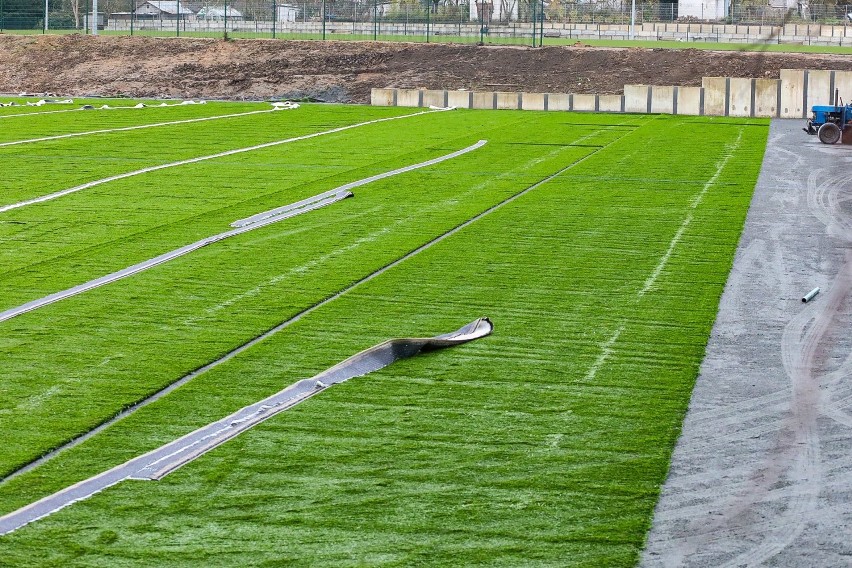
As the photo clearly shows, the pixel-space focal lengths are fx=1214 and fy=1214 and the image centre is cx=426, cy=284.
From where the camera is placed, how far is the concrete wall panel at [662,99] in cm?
4097

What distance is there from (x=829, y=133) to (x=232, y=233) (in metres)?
18.5

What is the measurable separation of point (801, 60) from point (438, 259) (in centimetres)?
4000

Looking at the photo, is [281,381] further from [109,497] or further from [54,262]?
[54,262]

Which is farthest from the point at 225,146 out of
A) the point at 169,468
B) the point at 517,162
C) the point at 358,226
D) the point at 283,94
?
the point at 283,94

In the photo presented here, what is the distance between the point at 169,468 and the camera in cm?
692

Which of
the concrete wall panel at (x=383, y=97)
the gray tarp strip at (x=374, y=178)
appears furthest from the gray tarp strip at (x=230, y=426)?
the concrete wall panel at (x=383, y=97)

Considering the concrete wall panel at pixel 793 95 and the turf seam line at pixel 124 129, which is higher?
the concrete wall panel at pixel 793 95

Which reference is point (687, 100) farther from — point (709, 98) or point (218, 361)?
point (218, 361)

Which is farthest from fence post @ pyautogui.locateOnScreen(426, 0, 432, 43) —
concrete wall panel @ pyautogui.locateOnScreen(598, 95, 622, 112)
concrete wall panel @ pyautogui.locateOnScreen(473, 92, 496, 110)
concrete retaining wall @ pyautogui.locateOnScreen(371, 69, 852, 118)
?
concrete wall panel @ pyautogui.locateOnScreen(598, 95, 622, 112)

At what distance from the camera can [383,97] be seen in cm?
4419

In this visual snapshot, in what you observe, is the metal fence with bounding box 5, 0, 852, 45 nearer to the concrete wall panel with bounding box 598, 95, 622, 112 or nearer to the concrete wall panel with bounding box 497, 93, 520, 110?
the concrete wall panel with bounding box 497, 93, 520, 110

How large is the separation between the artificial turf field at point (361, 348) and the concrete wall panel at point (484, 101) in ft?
69.1

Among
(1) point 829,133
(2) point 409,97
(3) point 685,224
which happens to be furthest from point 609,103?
(3) point 685,224

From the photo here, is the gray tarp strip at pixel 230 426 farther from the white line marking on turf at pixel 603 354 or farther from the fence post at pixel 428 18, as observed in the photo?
the fence post at pixel 428 18
